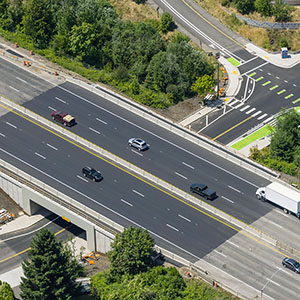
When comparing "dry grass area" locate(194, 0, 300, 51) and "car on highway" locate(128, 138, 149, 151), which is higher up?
"dry grass area" locate(194, 0, 300, 51)

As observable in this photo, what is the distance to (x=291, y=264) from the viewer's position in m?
109

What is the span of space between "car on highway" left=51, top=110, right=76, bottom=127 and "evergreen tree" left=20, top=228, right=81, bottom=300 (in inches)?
1393

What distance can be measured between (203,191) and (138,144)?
1613 centimetres

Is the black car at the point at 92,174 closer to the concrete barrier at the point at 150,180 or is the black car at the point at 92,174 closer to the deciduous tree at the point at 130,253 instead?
the concrete barrier at the point at 150,180

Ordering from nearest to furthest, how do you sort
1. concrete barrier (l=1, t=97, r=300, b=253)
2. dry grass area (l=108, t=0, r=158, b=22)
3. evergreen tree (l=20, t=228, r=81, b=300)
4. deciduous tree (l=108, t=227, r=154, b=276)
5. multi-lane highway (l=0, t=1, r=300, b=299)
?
evergreen tree (l=20, t=228, r=81, b=300) < deciduous tree (l=108, t=227, r=154, b=276) < multi-lane highway (l=0, t=1, r=300, b=299) < concrete barrier (l=1, t=97, r=300, b=253) < dry grass area (l=108, t=0, r=158, b=22)

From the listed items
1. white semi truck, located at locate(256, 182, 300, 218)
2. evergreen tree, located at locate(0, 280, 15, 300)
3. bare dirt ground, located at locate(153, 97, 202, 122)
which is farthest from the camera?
bare dirt ground, located at locate(153, 97, 202, 122)

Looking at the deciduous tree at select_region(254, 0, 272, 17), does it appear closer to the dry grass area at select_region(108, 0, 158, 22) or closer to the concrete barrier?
the dry grass area at select_region(108, 0, 158, 22)

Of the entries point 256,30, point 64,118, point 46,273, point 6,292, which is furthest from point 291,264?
point 256,30

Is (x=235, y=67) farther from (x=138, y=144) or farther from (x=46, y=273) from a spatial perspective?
(x=46, y=273)

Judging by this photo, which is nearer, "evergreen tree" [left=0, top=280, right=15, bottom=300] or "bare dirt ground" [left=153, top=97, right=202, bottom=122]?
"evergreen tree" [left=0, top=280, right=15, bottom=300]

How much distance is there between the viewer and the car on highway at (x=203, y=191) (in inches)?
4803

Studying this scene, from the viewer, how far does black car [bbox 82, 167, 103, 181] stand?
126 metres

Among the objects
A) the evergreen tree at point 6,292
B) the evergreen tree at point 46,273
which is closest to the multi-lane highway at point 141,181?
the evergreen tree at point 46,273

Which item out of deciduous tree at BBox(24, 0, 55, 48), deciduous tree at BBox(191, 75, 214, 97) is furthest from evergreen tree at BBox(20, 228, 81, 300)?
deciduous tree at BBox(24, 0, 55, 48)
